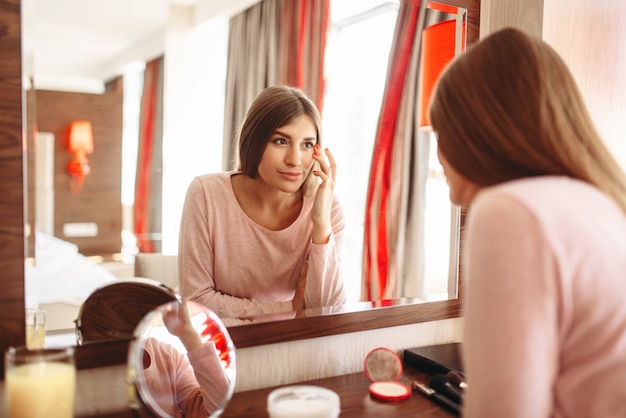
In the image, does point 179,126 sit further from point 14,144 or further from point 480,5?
point 480,5

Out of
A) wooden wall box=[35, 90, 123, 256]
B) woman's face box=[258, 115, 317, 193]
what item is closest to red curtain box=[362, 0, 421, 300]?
woman's face box=[258, 115, 317, 193]

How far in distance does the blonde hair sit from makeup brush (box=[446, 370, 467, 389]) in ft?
1.43

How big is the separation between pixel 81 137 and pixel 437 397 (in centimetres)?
71

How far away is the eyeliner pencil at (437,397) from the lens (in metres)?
0.83

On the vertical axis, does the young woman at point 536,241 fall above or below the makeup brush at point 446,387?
above

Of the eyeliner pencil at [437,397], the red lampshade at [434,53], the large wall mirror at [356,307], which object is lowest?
the eyeliner pencil at [437,397]

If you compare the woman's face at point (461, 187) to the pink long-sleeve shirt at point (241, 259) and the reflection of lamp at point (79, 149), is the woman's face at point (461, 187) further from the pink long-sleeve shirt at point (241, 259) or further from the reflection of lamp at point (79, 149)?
the reflection of lamp at point (79, 149)

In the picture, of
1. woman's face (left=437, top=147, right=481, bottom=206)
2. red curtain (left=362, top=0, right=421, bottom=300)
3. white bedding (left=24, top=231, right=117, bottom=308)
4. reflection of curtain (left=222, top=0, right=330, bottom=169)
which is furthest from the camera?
red curtain (left=362, top=0, right=421, bottom=300)

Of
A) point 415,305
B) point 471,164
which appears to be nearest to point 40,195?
point 471,164

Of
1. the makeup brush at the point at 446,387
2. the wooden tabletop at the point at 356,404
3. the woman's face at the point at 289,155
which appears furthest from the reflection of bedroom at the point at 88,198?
the makeup brush at the point at 446,387

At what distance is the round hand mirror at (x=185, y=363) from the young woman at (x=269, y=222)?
124 millimetres

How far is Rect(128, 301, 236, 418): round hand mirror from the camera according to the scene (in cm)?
77

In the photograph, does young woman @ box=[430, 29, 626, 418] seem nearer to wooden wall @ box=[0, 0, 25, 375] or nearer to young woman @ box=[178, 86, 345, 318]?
young woman @ box=[178, 86, 345, 318]

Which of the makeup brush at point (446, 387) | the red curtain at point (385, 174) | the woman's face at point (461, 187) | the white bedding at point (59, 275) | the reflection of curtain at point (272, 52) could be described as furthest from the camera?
the red curtain at point (385, 174)
